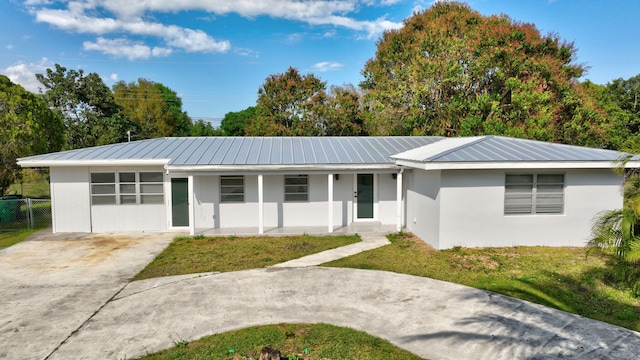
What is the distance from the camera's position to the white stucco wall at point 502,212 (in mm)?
10062

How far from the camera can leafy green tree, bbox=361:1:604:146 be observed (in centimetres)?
1892

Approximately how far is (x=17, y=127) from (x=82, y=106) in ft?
59.7

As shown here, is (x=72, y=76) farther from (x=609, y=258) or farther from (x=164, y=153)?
(x=609, y=258)

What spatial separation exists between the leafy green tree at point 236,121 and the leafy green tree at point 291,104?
23.8m

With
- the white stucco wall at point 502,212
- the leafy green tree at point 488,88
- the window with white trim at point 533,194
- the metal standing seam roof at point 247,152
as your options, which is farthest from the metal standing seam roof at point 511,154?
the leafy green tree at point 488,88

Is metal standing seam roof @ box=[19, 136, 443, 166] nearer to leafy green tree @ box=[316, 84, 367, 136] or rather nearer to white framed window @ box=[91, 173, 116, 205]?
white framed window @ box=[91, 173, 116, 205]

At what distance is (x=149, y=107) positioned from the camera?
160ft

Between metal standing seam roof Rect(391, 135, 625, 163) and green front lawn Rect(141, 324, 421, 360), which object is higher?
metal standing seam roof Rect(391, 135, 625, 163)

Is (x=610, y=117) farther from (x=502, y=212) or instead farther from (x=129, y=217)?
(x=129, y=217)

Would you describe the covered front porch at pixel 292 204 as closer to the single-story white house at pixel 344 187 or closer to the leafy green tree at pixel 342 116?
the single-story white house at pixel 344 187

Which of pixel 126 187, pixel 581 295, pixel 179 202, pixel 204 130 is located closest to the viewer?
pixel 581 295

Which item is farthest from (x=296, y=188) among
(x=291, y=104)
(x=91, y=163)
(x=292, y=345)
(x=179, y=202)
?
(x=291, y=104)

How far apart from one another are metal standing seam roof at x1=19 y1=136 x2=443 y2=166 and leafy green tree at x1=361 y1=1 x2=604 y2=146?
20.9ft

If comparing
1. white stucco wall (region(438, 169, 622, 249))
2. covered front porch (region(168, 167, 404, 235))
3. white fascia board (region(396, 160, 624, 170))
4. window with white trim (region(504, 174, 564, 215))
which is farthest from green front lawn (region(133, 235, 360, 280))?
window with white trim (region(504, 174, 564, 215))
